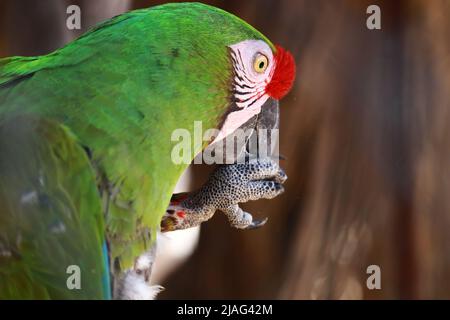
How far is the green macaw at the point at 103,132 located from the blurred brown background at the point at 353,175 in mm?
775

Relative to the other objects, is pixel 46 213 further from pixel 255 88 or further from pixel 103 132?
pixel 255 88

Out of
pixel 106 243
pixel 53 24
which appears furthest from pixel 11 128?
pixel 53 24

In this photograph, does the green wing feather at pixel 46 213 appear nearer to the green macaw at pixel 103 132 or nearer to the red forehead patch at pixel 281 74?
the green macaw at pixel 103 132

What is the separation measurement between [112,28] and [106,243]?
1.07ft

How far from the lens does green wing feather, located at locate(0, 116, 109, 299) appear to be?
75cm

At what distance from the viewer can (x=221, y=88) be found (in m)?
0.89

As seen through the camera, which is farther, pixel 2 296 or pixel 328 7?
pixel 328 7

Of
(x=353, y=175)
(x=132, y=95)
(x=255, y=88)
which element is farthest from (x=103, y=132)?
(x=353, y=175)

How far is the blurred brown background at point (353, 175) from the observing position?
163cm

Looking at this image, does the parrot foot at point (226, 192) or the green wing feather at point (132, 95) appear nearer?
the green wing feather at point (132, 95)

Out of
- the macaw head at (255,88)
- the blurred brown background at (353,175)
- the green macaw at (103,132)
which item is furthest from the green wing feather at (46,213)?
the blurred brown background at (353,175)

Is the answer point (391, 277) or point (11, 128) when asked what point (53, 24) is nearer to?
point (11, 128)

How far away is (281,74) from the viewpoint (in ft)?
3.24

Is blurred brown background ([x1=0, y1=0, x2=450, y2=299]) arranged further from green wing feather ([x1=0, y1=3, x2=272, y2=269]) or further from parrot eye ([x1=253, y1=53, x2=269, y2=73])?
green wing feather ([x1=0, y1=3, x2=272, y2=269])
